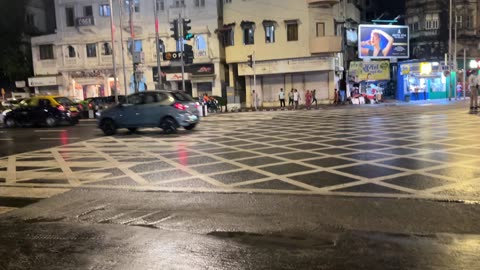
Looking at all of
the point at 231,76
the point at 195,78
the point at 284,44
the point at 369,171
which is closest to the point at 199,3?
the point at 195,78

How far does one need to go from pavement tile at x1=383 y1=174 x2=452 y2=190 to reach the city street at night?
0.03m

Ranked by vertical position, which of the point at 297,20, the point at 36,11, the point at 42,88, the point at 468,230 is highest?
the point at 36,11

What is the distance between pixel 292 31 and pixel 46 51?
2321cm

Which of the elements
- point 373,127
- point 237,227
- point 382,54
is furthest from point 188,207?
point 382,54

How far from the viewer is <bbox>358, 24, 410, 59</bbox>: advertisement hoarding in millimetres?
39344

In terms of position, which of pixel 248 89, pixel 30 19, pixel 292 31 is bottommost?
pixel 248 89

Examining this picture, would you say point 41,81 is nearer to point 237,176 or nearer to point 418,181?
point 237,176

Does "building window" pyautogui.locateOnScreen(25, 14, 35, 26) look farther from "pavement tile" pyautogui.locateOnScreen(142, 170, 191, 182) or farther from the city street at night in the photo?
"pavement tile" pyautogui.locateOnScreen(142, 170, 191, 182)

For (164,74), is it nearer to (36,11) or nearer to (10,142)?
(36,11)

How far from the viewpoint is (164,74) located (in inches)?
1485

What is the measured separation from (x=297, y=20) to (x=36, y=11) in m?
27.8

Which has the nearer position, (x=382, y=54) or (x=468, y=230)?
(x=468, y=230)

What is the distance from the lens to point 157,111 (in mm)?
16625

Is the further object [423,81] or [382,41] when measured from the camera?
[382,41]
